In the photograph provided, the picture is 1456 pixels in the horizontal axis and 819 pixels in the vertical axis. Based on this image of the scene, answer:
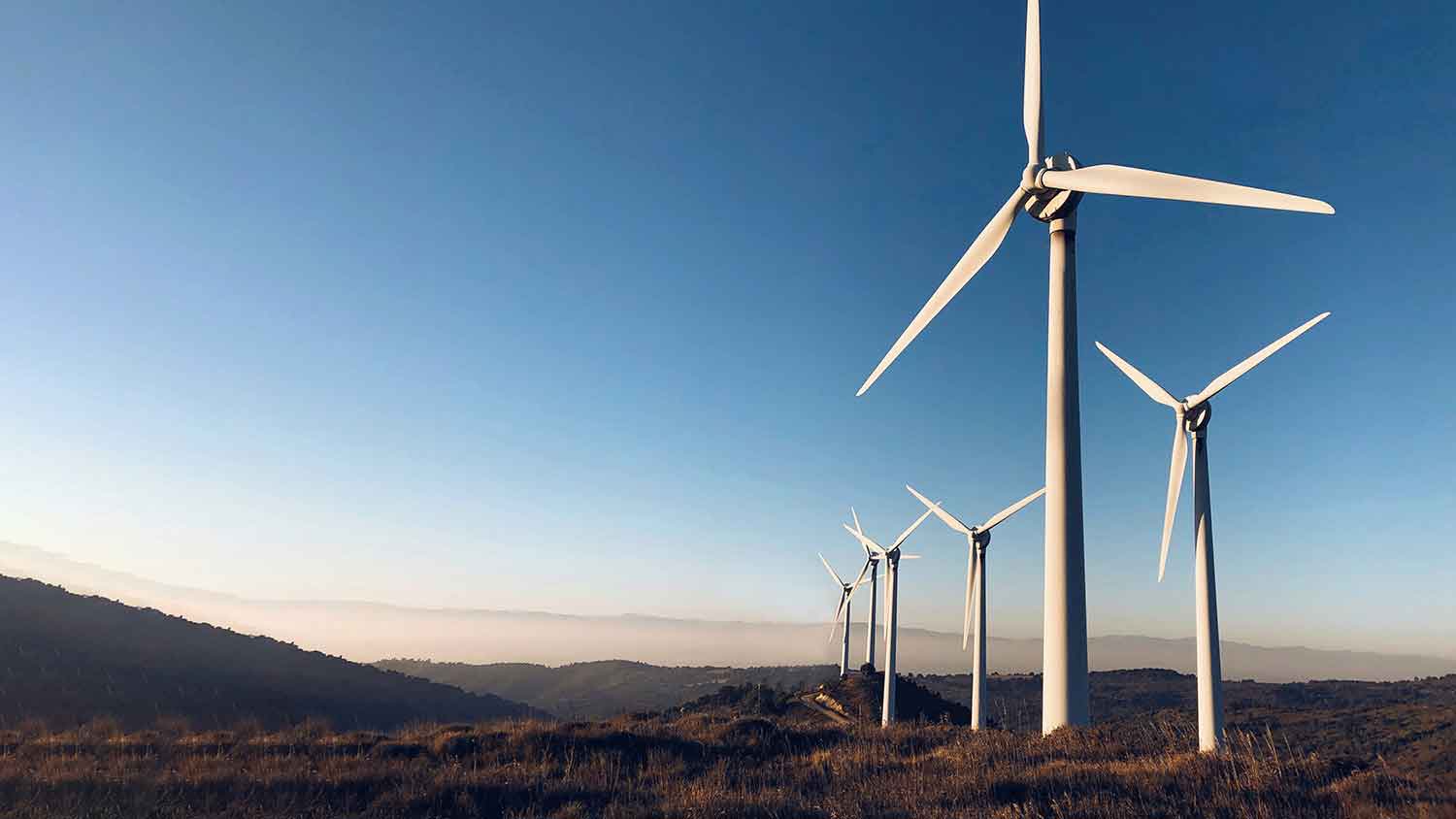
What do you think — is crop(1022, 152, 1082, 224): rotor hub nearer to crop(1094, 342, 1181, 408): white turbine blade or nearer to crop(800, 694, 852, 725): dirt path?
crop(1094, 342, 1181, 408): white turbine blade

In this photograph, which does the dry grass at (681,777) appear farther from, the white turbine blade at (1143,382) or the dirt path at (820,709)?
the dirt path at (820,709)

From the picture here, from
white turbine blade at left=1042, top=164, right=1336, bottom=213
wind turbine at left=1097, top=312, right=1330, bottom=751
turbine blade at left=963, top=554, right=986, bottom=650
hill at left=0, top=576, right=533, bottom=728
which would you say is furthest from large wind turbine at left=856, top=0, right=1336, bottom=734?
hill at left=0, top=576, right=533, bottom=728

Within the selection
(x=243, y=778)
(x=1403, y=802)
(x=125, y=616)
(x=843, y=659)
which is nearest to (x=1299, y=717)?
(x=843, y=659)

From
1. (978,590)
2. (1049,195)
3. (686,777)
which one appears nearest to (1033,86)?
(1049,195)

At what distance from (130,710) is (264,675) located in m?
30.2

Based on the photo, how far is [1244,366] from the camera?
110ft

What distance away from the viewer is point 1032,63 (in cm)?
3478

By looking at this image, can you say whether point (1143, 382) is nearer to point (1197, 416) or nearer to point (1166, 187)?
point (1197, 416)

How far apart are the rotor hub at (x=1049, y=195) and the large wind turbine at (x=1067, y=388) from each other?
0.03m

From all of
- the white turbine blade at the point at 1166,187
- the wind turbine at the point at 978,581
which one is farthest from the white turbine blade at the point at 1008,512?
the white turbine blade at the point at 1166,187

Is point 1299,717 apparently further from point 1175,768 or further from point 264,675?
point 264,675

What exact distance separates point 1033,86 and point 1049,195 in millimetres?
8169

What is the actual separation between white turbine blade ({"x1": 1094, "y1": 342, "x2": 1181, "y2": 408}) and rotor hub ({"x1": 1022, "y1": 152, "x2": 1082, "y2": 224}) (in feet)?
41.2

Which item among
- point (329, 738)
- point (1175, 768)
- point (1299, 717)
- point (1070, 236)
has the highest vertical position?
point (1070, 236)
